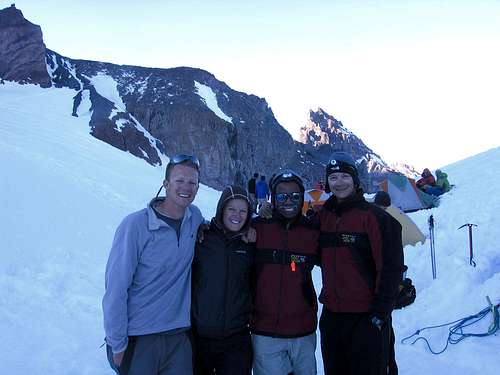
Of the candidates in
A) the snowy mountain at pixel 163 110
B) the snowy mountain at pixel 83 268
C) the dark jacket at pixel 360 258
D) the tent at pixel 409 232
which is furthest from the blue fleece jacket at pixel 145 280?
the snowy mountain at pixel 163 110

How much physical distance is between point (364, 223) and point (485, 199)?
9670mm

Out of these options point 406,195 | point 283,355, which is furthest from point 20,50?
point 283,355

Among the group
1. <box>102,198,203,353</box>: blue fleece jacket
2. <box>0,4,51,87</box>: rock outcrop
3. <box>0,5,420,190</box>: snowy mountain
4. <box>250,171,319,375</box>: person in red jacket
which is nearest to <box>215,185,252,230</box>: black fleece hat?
<box>250,171,319,375</box>: person in red jacket

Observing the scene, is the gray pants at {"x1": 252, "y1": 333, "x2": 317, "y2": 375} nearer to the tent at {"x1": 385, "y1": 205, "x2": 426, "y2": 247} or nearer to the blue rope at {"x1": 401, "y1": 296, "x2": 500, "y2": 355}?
the blue rope at {"x1": 401, "y1": 296, "x2": 500, "y2": 355}

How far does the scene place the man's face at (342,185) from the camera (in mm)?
3916

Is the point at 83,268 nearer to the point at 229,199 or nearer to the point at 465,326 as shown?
the point at 229,199

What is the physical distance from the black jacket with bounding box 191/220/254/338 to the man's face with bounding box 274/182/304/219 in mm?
552

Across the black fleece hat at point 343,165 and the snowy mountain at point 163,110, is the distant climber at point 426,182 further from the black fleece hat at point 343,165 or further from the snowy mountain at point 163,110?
the snowy mountain at point 163,110

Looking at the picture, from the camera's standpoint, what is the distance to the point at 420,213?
547 inches

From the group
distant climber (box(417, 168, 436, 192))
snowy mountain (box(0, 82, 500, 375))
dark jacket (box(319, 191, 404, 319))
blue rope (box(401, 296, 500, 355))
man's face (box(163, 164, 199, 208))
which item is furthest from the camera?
distant climber (box(417, 168, 436, 192))

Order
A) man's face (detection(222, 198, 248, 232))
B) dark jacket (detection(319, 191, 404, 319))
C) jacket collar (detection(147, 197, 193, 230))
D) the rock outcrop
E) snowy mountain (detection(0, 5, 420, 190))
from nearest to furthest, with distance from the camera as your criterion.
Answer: jacket collar (detection(147, 197, 193, 230)), dark jacket (detection(319, 191, 404, 319)), man's face (detection(222, 198, 248, 232)), snowy mountain (detection(0, 5, 420, 190)), the rock outcrop

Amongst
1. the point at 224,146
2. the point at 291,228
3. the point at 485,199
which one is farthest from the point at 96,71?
the point at 291,228

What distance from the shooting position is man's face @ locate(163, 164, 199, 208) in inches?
137

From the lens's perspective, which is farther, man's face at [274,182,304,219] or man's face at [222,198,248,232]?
man's face at [274,182,304,219]
